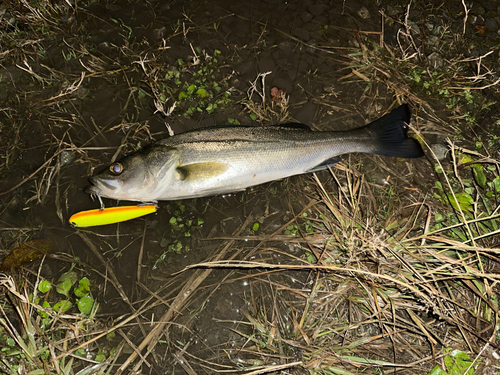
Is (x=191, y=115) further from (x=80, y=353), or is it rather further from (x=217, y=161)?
(x=80, y=353)

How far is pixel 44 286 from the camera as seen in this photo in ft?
11.9

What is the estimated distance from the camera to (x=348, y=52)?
4418 millimetres

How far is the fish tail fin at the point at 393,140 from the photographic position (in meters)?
3.79

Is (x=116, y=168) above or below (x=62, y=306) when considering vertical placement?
above

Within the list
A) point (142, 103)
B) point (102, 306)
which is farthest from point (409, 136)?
point (102, 306)

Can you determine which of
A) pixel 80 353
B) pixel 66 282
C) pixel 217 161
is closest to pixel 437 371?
pixel 217 161

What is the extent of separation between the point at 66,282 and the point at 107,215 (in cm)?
93

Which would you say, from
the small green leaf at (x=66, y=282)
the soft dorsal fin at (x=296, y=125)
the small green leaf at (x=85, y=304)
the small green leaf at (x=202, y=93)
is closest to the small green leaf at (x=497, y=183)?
the soft dorsal fin at (x=296, y=125)

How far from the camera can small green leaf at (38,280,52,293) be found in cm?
362

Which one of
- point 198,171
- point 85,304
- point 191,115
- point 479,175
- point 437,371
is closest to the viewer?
point 437,371

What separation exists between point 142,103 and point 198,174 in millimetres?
1544

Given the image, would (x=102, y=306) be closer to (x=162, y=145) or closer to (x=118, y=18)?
(x=162, y=145)

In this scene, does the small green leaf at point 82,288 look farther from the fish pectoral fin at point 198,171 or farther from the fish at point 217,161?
the fish pectoral fin at point 198,171

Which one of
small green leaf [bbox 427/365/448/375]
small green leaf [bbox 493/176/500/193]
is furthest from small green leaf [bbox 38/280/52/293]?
small green leaf [bbox 493/176/500/193]
